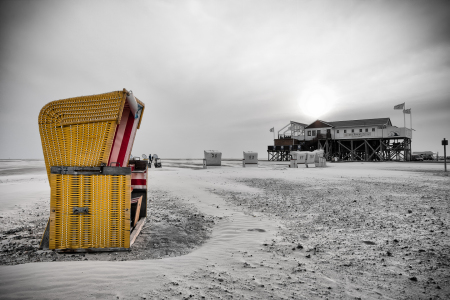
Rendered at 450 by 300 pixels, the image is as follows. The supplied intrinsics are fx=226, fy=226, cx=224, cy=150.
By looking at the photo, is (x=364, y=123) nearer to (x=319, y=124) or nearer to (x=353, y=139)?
(x=353, y=139)

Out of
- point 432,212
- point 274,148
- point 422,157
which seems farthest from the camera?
point 274,148

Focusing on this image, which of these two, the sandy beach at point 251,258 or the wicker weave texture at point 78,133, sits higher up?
the wicker weave texture at point 78,133

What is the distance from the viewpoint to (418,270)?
281cm

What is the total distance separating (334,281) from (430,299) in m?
0.85

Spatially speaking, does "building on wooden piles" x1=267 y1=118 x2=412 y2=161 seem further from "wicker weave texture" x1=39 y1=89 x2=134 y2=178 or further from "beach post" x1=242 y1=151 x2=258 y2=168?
"wicker weave texture" x1=39 y1=89 x2=134 y2=178

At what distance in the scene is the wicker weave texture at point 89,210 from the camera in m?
3.19

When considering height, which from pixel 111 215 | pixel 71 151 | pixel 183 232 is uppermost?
pixel 71 151

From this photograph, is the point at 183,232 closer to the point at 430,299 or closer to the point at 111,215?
the point at 111,215

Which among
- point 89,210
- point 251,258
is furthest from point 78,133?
point 251,258

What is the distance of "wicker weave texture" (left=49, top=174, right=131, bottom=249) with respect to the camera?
10.5 ft

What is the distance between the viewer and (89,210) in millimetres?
3207

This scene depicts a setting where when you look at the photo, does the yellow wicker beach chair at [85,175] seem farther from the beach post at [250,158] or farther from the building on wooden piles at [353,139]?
the building on wooden piles at [353,139]

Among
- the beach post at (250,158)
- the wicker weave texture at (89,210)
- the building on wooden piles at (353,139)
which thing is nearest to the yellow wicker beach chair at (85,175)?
the wicker weave texture at (89,210)

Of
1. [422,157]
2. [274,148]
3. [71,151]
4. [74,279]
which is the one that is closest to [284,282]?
[74,279]
